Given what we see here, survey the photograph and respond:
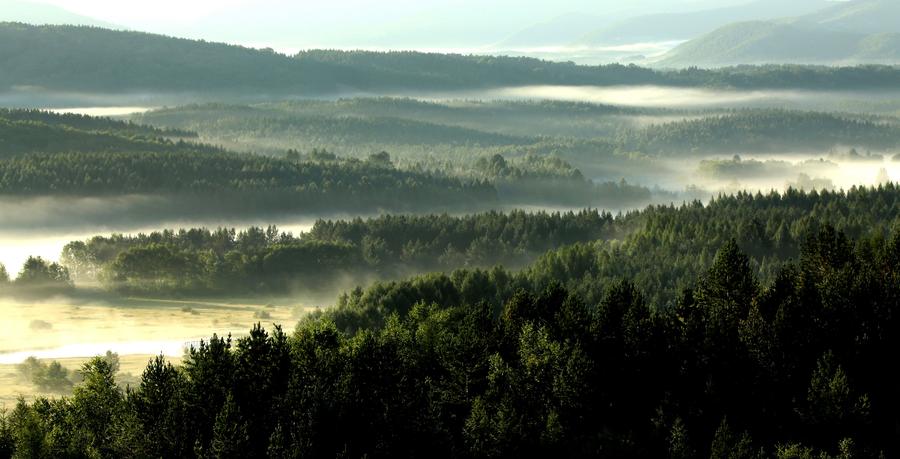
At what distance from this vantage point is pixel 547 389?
12062 cm

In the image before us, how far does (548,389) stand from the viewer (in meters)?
121

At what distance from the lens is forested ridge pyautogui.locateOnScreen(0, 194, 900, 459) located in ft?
360

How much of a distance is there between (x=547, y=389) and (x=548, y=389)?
78 millimetres

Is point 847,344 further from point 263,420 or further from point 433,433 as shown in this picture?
point 263,420

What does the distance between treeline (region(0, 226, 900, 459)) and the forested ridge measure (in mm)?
162

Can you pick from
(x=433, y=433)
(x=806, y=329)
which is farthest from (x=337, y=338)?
(x=806, y=329)

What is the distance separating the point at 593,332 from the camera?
128 meters

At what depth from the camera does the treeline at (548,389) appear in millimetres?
109688

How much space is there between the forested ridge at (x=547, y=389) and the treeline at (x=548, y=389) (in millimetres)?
162

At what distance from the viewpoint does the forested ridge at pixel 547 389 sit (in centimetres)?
10975

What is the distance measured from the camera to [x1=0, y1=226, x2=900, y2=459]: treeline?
10969 centimetres

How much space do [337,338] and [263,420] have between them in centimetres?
2840

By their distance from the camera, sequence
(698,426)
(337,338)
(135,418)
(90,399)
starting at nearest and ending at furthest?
(135,418) → (90,399) → (698,426) → (337,338)

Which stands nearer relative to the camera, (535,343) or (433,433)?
(433,433)
